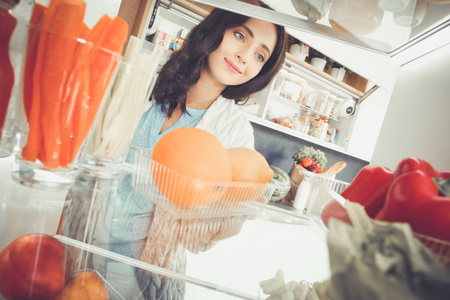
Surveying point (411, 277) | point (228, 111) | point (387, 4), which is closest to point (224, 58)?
point (228, 111)

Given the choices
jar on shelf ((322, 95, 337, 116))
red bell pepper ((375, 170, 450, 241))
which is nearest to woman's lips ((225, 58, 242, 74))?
red bell pepper ((375, 170, 450, 241))

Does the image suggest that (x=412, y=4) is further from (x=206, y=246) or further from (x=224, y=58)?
(x=224, y=58)

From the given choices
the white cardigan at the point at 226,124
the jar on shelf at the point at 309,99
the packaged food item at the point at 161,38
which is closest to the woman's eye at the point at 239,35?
the white cardigan at the point at 226,124

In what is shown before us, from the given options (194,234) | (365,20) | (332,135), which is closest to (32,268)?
(194,234)

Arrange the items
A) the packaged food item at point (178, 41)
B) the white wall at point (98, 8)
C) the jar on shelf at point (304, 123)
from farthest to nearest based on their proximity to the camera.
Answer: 1. the jar on shelf at point (304, 123)
2. the packaged food item at point (178, 41)
3. the white wall at point (98, 8)

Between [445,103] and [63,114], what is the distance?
19.3 inches

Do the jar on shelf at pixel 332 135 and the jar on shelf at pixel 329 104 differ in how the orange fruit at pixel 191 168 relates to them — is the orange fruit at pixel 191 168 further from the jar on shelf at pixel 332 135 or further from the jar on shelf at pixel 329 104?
the jar on shelf at pixel 332 135

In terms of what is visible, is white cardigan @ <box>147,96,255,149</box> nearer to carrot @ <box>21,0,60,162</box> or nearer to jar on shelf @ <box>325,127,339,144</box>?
carrot @ <box>21,0,60,162</box>

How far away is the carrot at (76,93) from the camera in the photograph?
0.79 ft

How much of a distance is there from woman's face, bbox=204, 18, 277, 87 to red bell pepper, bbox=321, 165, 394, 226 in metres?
0.92

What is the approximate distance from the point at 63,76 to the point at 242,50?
0.99 metres

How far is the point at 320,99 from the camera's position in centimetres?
245

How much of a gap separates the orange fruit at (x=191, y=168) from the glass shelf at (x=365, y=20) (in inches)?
8.8

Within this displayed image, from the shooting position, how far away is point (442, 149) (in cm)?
39
